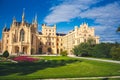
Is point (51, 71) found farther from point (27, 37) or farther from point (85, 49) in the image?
point (27, 37)

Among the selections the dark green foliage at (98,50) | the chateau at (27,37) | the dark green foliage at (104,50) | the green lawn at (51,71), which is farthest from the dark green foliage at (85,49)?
the green lawn at (51,71)

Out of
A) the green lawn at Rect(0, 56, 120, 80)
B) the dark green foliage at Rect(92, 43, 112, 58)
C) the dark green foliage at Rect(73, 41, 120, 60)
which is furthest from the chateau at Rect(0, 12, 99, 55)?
the green lawn at Rect(0, 56, 120, 80)

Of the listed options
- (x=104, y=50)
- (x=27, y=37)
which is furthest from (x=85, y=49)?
(x=27, y=37)

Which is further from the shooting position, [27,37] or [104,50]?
[27,37]

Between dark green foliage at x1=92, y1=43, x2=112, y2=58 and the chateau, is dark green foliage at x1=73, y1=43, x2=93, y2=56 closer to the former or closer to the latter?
dark green foliage at x1=92, y1=43, x2=112, y2=58

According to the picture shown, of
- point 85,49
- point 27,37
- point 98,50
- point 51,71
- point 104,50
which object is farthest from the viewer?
point 27,37

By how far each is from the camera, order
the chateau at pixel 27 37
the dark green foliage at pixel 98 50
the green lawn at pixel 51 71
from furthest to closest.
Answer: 1. the chateau at pixel 27 37
2. the dark green foliage at pixel 98 50
3. the green lawn at pixel 51 71

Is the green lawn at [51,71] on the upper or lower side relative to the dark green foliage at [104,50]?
lower

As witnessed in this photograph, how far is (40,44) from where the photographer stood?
95500 mm

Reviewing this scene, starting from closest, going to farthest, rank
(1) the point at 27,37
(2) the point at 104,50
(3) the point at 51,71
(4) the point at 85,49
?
(3) the point at 51,71
(2) the point at 104,50
(4) the point at 85,49
(1) the point at 27,37

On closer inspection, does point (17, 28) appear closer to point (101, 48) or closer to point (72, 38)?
point (72, 38)

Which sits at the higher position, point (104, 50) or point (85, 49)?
point (85, 49)

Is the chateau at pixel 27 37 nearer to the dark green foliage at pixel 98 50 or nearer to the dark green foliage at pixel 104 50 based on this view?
the dark green foliage at pixel 98 50

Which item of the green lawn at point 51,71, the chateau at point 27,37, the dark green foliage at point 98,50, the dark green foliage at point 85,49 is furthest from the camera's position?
the chateau at point 27,37
